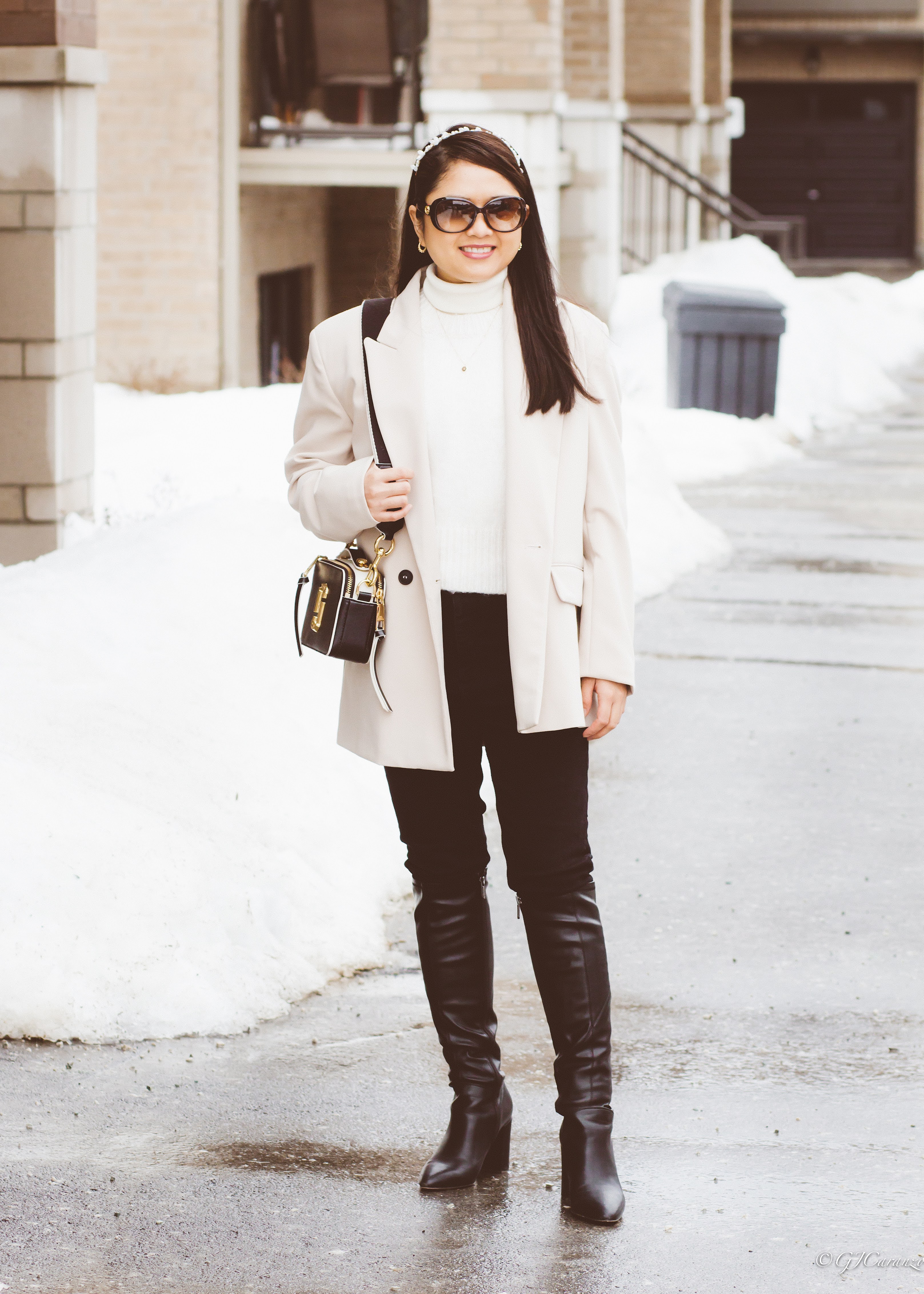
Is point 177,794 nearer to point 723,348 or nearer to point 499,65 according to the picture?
point 723,348

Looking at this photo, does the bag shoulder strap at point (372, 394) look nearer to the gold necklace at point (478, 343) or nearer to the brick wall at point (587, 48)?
the gold necklace at point (478, 343)

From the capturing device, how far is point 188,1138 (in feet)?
13.1

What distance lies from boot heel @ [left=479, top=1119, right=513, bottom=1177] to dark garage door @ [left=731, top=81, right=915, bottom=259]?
3558cm

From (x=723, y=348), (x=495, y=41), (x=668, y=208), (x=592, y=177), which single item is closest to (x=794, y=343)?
(x=592, y=177)

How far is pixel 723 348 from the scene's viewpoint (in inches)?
625

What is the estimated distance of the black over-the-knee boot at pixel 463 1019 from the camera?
3.73 meters

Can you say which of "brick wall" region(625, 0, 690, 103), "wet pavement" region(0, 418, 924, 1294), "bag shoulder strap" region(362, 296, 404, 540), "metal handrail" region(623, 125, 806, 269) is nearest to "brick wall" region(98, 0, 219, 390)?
"metal handrail" region(623, 125, 806, 269)

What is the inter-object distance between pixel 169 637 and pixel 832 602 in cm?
445

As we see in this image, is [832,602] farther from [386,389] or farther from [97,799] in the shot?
[386,389]

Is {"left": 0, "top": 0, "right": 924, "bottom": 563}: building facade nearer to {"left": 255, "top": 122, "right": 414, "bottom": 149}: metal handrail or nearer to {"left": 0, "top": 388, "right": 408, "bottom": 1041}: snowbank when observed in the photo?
{"left": 255, "top": 122, "right": 414, "bottom": 149}: metal handrail

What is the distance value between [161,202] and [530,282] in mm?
13246

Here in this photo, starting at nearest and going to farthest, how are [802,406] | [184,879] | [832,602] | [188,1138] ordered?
[188,1138] < [184,879] < [832,602] < [802,406]

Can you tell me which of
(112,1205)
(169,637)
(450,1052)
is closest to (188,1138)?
(112,1205)

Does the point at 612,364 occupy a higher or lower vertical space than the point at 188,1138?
higher
